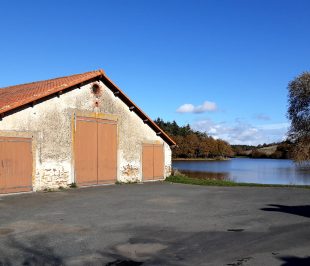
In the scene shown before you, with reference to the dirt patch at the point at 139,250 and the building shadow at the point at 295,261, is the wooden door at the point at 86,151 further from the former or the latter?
the building shadow at the point at 295,261

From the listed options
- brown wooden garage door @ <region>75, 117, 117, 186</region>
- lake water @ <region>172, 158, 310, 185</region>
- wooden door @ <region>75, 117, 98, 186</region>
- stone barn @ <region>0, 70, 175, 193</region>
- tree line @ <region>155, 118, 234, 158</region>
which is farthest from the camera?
tree line @ <region>155, 118, 234, 158</region>

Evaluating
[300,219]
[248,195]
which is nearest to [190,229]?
[300,219]

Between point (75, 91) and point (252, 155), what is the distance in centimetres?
11173

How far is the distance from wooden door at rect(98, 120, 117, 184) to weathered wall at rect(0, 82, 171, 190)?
397 mm

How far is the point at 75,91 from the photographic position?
18750 mm

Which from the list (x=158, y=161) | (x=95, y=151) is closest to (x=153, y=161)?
(x=158, y=161)

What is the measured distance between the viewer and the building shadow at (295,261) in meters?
6.19

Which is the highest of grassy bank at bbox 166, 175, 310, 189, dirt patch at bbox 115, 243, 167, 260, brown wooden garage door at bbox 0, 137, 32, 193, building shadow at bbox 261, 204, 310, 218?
brown wooden garage door at bbox 0, 137, 32, 193

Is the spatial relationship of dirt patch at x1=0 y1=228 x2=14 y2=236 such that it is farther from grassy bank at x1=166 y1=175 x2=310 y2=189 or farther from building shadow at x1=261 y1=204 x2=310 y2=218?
grassy bank at x1=166 y1=175 x2=310 y2=189

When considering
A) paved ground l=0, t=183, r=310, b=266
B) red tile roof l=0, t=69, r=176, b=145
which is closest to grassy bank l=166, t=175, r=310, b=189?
red tile roof l=0, t=69, r=176, b=145

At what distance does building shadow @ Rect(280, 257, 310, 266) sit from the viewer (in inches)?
244

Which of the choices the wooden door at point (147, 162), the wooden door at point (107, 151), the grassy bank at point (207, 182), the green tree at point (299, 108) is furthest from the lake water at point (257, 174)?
the wooden door at point (107, 151)

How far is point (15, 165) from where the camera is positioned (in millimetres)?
15883

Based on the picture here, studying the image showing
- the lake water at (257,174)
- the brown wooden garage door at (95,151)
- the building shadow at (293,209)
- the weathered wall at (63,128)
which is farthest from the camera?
the lake water at (257,174)
